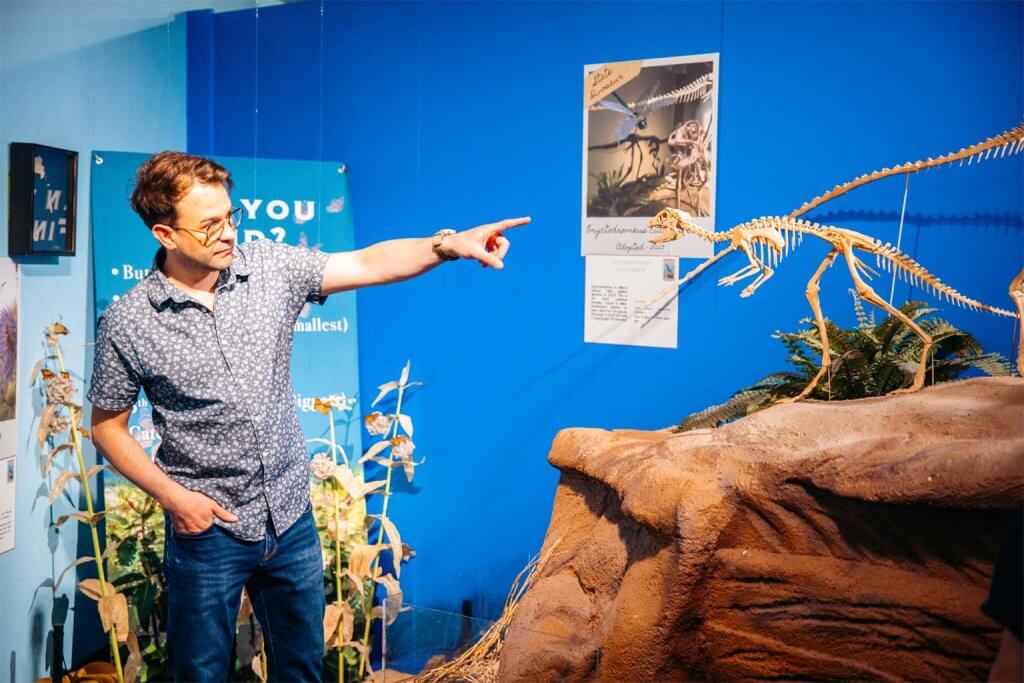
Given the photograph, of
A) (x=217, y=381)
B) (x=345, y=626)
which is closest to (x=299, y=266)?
(x=217, y=381)

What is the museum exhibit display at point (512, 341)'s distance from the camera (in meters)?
2.23

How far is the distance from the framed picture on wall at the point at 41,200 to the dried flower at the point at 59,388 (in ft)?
1.26

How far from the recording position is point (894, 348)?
3104 mm

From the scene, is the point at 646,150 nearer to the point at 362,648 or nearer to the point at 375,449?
the point at 375,449

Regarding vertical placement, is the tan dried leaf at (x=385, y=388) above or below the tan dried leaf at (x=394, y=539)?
above

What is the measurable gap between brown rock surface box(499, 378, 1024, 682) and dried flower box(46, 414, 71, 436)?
1644 mm

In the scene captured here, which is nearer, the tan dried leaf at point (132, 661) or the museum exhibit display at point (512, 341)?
the museum exhibit display at point (512, 341)

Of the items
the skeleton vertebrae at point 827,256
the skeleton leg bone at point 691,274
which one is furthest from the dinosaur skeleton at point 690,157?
the skeleton vertebrae at point 827,256

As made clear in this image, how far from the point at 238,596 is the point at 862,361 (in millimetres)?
1927

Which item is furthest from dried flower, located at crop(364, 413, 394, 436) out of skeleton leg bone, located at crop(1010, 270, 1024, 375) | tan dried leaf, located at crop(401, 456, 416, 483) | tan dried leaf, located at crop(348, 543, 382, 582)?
skeleton leg bone, located at crop(1010, 270, 1024, 375)

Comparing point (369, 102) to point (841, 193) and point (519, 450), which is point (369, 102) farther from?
point (841, 193)

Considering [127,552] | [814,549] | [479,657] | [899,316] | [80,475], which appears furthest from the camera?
[127,552]

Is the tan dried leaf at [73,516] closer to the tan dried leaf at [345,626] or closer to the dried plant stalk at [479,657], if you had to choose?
the tan dried leaf at [345,626]

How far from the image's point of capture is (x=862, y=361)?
3090mm
